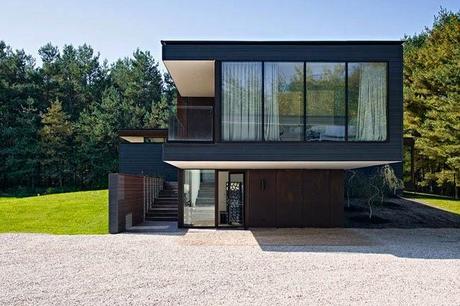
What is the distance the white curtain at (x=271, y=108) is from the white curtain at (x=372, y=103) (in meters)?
2.16

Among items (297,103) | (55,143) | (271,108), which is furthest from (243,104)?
(55,143)

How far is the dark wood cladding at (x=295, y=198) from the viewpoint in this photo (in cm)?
1669

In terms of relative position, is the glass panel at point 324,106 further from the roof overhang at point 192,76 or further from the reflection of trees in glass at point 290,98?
the roof overhang at point 192,76

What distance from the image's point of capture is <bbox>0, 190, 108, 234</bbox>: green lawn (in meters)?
15.7

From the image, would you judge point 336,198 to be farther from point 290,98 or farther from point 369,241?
point 290,98

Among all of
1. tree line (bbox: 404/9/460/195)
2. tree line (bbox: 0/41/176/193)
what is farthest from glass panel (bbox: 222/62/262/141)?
tree line (bbox: 0/41/176/193)

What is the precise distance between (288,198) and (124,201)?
5.54 metres

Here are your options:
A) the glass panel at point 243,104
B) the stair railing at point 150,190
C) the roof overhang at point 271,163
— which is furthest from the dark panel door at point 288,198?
the stair railing at point 150,190

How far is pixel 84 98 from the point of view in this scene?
47.0 m

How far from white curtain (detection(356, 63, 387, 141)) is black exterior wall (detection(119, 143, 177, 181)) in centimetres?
1435

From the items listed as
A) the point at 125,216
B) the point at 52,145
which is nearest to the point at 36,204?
the point at 125,216

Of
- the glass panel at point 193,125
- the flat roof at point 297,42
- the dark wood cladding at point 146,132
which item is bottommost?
the glass panel at point 193,125

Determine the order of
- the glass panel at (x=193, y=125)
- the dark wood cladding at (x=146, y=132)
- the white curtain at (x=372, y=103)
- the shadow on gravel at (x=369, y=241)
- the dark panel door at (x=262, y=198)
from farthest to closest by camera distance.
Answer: the dark wood cladding at (x=146, y=132), the dark panel door at (x=262, y=198), the glass panel at (x=193, y=125), the white curtain at (x=372, y=103), the shadow on gravel at (x=369, y=241)

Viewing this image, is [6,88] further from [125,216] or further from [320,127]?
[320,127]
